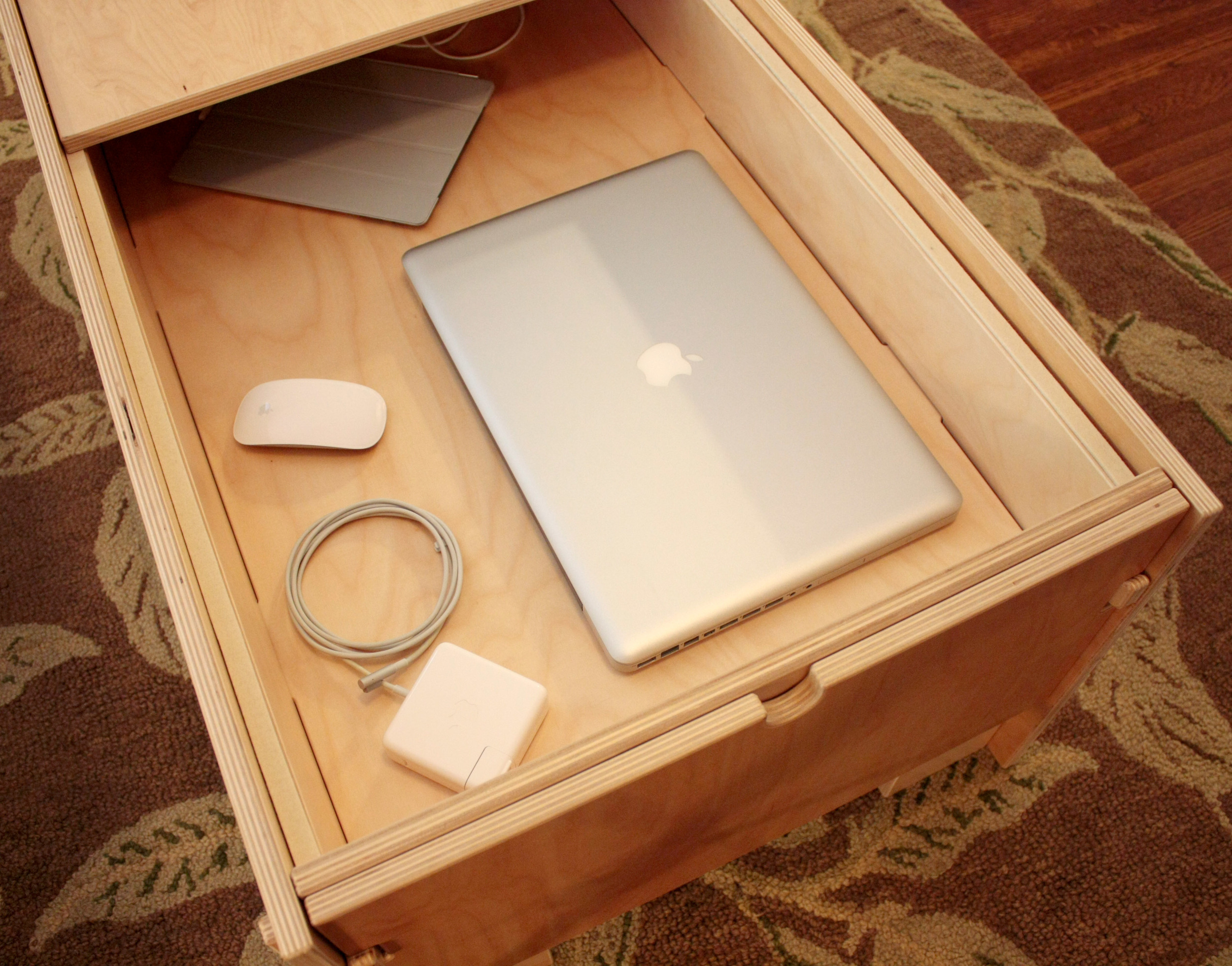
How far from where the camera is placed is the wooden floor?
4.81 feet

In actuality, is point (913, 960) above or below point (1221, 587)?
below

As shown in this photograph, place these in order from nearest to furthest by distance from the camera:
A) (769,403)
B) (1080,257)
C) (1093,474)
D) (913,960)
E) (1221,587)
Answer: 1. (1093,474)
2. (769,403)
3. (913,960)
4. (1221,587)
5. (1080,257)

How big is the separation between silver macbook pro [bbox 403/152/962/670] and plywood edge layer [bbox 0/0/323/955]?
235 mm

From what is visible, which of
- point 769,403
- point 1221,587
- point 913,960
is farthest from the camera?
point 1221,587

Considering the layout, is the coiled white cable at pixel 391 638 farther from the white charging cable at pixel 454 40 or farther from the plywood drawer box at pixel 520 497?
the white charging cable at pixel 454 40

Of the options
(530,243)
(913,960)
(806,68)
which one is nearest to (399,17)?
(530,243)

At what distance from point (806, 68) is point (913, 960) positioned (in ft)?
2.67

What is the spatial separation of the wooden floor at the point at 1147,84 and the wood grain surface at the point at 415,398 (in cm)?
86

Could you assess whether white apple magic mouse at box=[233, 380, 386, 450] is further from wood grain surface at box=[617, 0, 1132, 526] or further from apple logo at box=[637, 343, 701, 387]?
wood grain surface at box=[617, 0, 1132, 526]

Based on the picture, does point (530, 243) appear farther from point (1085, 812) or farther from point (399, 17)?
point (1085, 812)

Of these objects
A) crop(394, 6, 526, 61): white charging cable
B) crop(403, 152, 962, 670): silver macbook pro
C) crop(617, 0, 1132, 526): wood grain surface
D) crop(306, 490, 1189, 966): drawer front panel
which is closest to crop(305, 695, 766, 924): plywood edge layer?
crop(306, 490, 1189, 966): drawer front panel

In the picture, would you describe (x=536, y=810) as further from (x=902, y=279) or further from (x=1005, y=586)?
(x=902, y=279)

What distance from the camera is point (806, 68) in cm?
80

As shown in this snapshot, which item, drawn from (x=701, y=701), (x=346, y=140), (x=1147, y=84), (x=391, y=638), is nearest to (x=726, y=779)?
(x=701, y=701)
